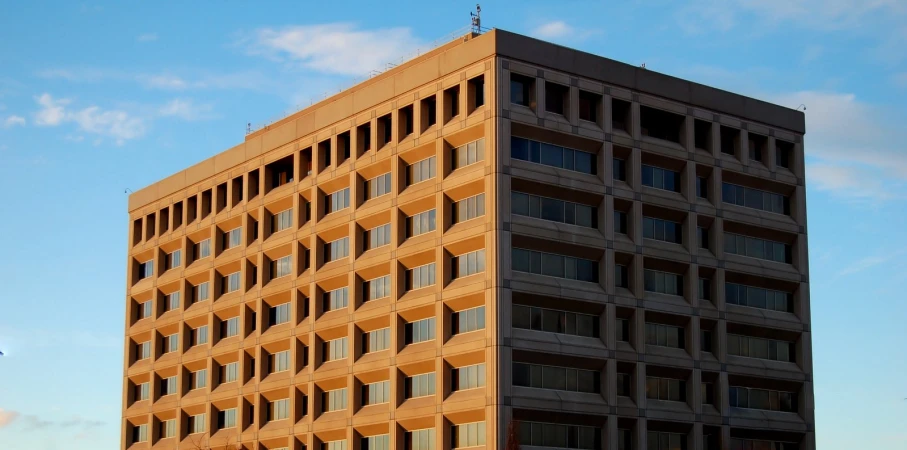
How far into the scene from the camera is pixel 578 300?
96125mm

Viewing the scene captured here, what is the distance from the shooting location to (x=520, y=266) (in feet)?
310

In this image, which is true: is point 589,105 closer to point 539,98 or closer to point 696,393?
point 539,98

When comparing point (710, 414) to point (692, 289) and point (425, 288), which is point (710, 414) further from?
point (425, 288)

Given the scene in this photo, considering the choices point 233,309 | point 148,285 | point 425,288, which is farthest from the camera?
point 148,285

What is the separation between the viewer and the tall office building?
311ft

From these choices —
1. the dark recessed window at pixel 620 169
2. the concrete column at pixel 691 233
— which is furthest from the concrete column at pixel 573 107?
the concrete column at pixel 691 233

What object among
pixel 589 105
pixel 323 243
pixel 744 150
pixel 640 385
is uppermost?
pixel 589 105

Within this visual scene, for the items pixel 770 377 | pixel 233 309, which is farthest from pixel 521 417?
pixel 233 309

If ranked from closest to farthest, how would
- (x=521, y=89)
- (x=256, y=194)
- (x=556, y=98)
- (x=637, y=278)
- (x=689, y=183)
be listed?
(x=521, y=89)
(x=556, y=98)
(x=637, y=278)
(x=689, y=183)
(x=256, y=194)

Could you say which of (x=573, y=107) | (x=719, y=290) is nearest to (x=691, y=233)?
(x=719, y=290)

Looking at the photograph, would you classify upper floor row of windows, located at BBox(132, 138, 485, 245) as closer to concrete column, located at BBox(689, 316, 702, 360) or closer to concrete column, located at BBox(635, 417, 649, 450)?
concrete column, located at BBox(689, 316, 702, 360)

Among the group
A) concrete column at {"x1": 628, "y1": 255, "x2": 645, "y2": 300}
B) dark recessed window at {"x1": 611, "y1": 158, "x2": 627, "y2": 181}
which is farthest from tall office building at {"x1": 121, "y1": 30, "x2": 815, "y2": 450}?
concrete column at {"x1": 628, "y1": 255, "x2": 645, "y2": 300}

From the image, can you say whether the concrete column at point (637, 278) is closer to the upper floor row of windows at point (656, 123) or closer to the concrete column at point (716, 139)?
the upper floor row of windows at point (656, 123)

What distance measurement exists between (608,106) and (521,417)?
72.6ft
